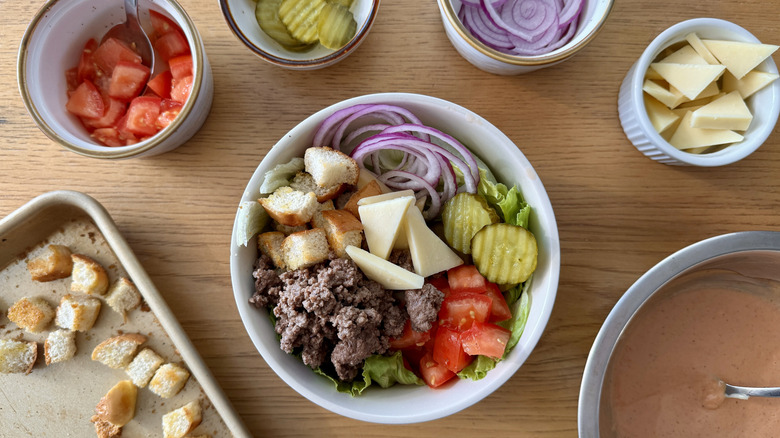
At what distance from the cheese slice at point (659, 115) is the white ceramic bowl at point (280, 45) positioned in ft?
2.64

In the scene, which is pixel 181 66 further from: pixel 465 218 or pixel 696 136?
pixel 696 136

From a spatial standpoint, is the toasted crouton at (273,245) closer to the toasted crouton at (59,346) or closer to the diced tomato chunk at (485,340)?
the diced tomato chunk at (485,340)

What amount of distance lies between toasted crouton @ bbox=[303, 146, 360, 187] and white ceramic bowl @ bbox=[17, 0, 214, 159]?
0.35 meters

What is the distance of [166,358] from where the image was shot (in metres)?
1.50

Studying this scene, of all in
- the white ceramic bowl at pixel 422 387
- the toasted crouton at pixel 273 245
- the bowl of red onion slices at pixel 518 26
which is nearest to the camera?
the white ceramic bowl at pixel 422 387

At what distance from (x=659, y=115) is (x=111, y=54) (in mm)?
1579

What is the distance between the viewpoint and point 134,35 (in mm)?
1522

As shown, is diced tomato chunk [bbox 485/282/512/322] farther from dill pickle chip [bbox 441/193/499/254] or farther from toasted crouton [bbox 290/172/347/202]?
toasted crouton [bbox 290/172/347/202]

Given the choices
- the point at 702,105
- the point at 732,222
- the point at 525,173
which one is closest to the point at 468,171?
the point at 525,173

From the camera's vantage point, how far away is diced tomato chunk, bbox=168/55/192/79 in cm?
146

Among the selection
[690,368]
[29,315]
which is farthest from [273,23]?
[690,368]

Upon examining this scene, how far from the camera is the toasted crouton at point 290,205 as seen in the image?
127 centimetres

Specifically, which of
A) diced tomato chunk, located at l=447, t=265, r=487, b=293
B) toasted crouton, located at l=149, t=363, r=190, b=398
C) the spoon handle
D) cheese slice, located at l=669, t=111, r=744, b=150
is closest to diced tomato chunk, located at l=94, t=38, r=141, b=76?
toasted crouton, located at l=149, t=363, r=190, b=398

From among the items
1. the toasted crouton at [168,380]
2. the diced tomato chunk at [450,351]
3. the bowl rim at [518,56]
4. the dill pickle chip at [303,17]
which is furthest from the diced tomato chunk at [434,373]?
the dill pickle chip at [303,17]
